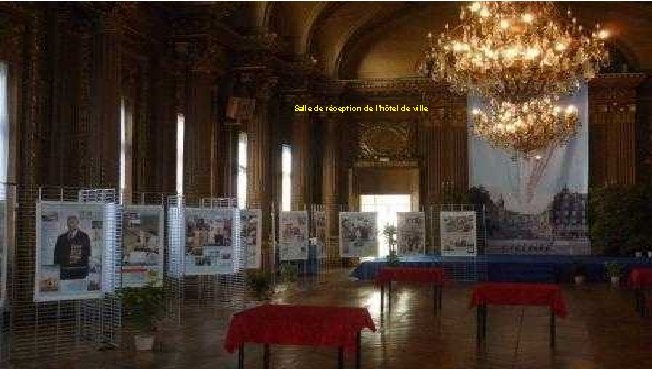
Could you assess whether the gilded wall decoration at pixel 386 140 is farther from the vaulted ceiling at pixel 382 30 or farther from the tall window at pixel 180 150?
the tall window at pixel 180 150

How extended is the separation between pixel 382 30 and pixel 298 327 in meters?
20.3

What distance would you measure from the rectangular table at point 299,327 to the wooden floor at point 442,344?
132cm

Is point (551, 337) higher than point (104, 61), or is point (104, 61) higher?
point (104, 61)

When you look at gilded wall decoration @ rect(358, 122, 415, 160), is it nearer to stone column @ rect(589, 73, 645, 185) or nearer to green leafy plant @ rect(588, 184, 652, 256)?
stone column @ rect(589, 73, 645, 185)

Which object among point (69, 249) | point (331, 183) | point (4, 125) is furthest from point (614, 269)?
point (69, 249)

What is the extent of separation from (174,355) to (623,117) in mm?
20102

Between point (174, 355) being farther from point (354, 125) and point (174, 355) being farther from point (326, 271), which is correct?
point (354, 125)

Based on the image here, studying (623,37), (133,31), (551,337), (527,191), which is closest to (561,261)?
(527,191)

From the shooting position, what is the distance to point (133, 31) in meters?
15.6

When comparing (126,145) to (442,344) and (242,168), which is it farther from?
(442,344)

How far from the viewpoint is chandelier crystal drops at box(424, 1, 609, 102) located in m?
14.1

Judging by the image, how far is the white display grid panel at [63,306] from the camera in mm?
9359

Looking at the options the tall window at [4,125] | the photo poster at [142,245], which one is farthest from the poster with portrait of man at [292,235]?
the tall window at [4,125]

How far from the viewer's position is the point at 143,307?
382 inches
